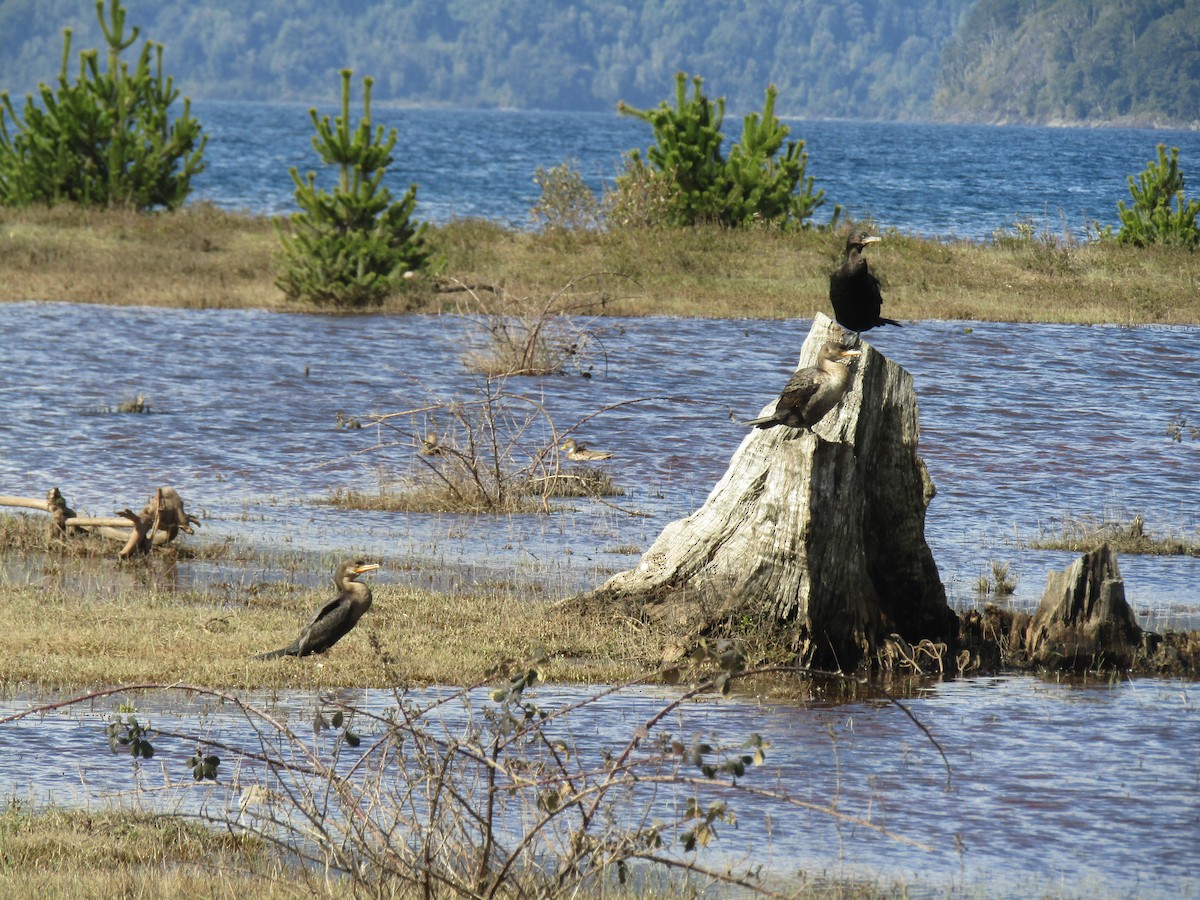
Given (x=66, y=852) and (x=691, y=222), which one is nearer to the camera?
(x=66, y=852)

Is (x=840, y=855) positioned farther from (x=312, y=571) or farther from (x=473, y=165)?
(x=473, y=165)

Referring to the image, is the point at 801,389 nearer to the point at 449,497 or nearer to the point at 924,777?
the point at 924,777

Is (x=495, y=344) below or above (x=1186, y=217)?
below

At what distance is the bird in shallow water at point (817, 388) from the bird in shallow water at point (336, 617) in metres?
2.43

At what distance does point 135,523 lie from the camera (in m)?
12.9

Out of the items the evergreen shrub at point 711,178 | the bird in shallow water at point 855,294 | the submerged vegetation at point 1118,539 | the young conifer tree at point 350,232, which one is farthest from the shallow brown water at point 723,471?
the evergreen shrub at point 711,178

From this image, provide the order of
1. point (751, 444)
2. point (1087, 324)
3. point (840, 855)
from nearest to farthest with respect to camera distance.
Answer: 1. point (840, 855)
2. point (751, 444)
3. point (1087, 324)

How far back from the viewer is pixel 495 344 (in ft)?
80.5

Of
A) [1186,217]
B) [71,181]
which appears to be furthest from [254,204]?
[1186,217]

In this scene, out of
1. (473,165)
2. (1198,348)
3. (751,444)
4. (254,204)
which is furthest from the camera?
(473,165)

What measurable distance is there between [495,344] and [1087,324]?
11.8 m

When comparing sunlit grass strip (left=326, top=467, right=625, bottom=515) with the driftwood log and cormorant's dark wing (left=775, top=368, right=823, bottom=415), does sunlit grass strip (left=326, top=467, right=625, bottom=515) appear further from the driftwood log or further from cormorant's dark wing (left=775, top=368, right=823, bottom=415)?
cormorant's dark wing (left=775, top=368, right=823, bottom=415)

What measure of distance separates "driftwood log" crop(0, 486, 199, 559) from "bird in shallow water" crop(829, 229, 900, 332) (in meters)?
5.26

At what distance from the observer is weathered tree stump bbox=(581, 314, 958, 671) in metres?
10.4
